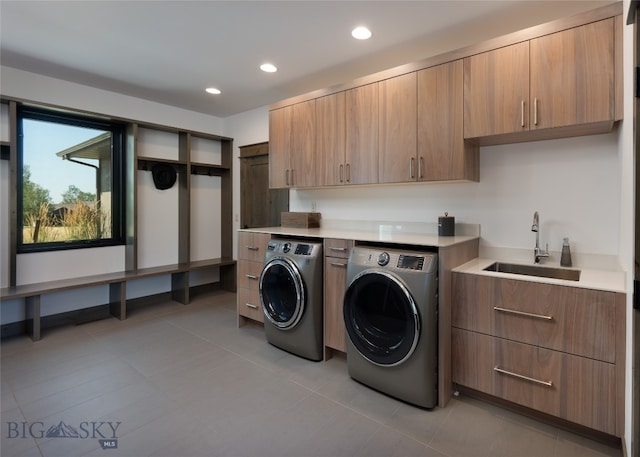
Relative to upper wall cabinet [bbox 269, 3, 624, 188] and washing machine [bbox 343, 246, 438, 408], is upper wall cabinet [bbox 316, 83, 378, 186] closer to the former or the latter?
upper wall cabinet [bbox 269, 3, 624, 188]

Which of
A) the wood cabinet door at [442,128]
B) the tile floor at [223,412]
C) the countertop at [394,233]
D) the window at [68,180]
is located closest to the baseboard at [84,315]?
the tile floor at [223,412]

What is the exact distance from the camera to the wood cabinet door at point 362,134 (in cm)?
271

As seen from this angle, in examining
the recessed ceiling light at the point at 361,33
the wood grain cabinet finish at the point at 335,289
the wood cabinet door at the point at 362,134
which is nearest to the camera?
the recessed ceiling light at the point at 361,33

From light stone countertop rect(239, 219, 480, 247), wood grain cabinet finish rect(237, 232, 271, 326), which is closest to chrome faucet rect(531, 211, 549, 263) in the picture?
light stone countertop rect(239, 219, 480, 247)

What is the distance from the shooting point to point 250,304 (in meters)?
3.22

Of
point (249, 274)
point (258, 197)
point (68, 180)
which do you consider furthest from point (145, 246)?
point (249, 274)

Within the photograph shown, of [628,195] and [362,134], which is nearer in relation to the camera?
[628,195]

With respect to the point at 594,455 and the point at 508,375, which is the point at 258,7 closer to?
the point at 508,375

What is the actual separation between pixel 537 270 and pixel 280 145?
2.50 meters

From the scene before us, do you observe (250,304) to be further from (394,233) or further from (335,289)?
(394,233)

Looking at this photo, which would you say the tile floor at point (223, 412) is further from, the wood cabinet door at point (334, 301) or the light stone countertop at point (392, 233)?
the light stone countertop at point (392, 233)

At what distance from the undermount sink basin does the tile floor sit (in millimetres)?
917

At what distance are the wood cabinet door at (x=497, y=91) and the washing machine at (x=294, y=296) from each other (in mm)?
1443

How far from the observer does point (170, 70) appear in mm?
3119
